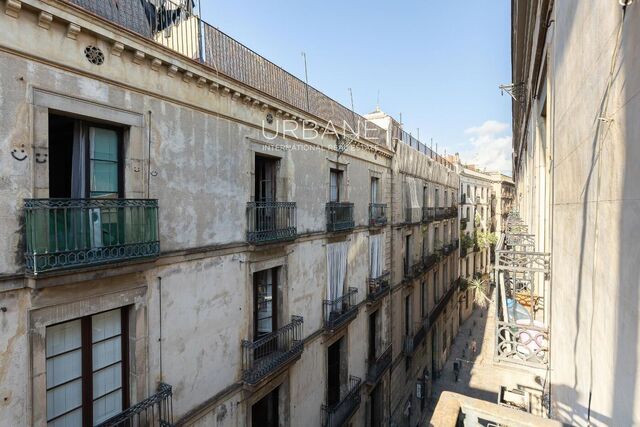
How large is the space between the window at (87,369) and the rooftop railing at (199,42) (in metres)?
5.09

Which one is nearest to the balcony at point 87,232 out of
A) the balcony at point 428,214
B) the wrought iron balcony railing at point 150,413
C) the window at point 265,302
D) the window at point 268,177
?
the wrought iron balcony railing at point 150,413

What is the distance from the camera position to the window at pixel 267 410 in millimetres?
9781

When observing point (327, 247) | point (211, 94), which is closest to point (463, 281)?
point (327, 247)

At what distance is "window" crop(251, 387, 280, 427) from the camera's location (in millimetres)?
9781

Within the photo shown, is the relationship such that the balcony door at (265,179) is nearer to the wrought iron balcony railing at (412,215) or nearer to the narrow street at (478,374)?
the wrought iron balcony railing at (412,215)

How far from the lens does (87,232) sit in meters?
5.32

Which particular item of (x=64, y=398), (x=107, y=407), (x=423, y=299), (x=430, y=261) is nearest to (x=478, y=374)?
(x=423, y=299)

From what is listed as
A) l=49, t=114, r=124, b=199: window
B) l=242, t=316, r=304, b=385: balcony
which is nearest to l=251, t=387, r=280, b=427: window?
l=242, t=316, r=304, b=385: balcony

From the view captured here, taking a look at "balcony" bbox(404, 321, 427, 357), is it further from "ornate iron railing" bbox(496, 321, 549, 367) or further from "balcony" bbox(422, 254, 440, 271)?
"ornate iron railing" bbox(496, 321, 549, 367)

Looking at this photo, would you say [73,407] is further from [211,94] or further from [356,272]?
[356,272]

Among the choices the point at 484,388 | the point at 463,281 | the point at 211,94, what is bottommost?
the point at 484,388

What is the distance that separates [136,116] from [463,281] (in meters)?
33.8

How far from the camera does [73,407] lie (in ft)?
18.1

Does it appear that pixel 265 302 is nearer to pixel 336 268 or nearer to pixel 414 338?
pixel 336 268
